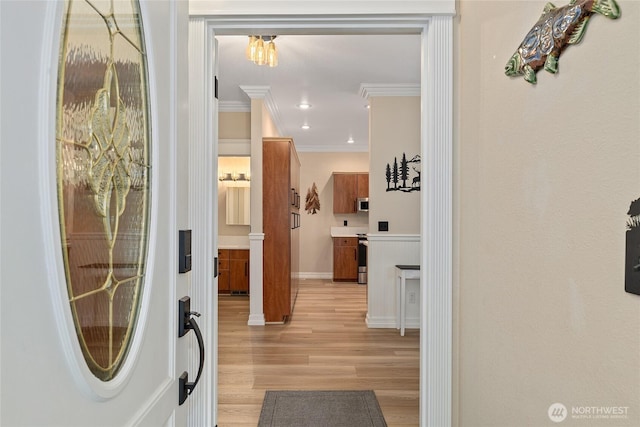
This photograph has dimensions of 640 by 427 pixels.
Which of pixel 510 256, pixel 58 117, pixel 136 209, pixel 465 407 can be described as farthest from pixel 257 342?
pixel 58 117

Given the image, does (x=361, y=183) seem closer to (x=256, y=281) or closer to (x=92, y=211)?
(x=256, y=281)

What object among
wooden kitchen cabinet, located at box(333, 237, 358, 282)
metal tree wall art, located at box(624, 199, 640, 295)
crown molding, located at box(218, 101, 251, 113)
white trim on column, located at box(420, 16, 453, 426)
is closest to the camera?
metal tree wall art, located at box(624, 199, 640, 295)

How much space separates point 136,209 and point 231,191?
20.9 ft

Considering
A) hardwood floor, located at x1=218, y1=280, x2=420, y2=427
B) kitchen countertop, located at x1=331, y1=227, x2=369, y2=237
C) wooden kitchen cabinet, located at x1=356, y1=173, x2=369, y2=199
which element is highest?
wooden kitchen cabinet, located at x1=356, y1=173, x2=369, y2=199

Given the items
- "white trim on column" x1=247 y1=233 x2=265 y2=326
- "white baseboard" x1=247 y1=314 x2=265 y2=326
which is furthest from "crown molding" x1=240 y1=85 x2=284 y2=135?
"white baseboard" x1=247 y1=314 x2=265 y2=326

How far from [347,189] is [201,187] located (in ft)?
21.8

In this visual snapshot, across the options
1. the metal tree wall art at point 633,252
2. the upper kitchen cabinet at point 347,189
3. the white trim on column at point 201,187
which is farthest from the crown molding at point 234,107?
the metal tree wall art at point 633,252

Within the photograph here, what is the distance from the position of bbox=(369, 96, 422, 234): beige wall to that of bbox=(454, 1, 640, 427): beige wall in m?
3.09

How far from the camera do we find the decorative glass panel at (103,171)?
1.94 feet

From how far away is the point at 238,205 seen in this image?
23.1 feet

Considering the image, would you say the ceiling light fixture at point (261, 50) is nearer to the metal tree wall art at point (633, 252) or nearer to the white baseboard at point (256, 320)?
the white baseboard at point (256, 320)

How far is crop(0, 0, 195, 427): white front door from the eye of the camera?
1.56 feet

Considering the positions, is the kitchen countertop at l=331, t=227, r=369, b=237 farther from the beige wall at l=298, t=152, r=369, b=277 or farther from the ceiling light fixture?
the ceiling light fixture

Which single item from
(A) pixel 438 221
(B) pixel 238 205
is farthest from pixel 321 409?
(B) pixel 238 205
